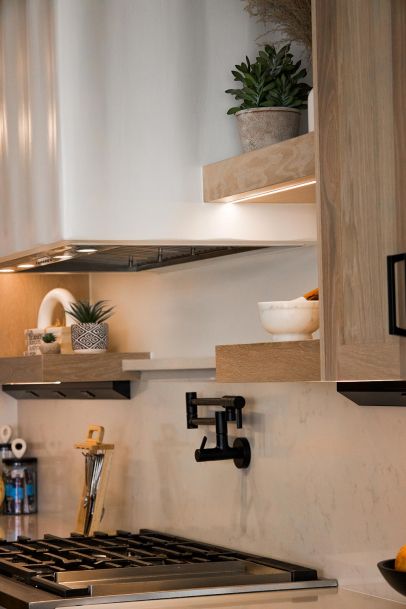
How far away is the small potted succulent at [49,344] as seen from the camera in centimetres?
349

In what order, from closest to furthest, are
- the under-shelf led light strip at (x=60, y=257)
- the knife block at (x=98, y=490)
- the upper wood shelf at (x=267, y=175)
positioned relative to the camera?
the upper wood shelf at (x=267, y=175), the under-shelf led light strip at (x=60, y=257), the knife block at (x=98, y=490)

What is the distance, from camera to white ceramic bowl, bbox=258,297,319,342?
2158mm

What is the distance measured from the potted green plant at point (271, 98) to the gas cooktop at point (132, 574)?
3.10 feet

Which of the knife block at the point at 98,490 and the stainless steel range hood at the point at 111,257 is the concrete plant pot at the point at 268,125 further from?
the knife block at the point at 98,490

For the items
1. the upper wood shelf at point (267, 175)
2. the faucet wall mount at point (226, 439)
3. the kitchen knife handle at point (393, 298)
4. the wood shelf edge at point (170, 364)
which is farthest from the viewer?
the wood shelf edge at point (170, 364)

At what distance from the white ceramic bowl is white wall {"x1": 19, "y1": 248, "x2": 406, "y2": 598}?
0.92ft

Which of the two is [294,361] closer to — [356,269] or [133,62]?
[356,269]

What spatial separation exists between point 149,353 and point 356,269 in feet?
5.47

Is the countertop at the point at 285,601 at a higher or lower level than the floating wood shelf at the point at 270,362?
lower

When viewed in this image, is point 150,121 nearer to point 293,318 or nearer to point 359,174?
point 293,318

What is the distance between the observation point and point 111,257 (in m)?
3.04

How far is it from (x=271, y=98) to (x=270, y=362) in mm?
618

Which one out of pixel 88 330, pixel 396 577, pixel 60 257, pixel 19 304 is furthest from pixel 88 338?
pixel 396 577

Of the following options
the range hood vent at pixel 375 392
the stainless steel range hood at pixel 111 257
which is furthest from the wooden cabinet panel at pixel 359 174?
the stainless steel range hood at pixel 111 257
